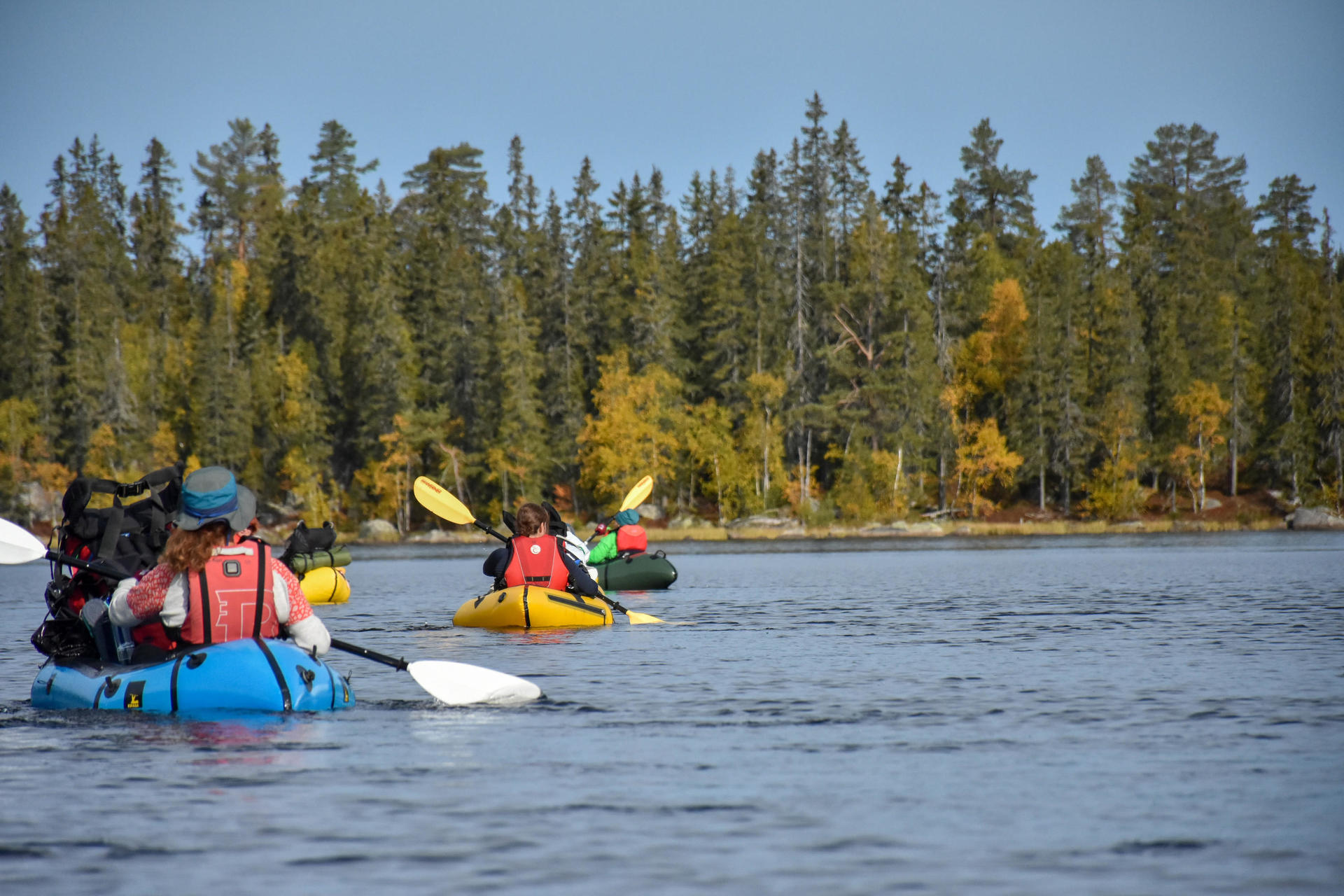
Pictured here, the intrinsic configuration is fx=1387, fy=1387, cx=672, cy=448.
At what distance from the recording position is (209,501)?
26.0 ft

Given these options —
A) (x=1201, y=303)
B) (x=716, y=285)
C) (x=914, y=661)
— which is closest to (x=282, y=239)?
(x=716, y=285)

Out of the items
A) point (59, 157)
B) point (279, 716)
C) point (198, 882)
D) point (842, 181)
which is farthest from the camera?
point (59, 157)

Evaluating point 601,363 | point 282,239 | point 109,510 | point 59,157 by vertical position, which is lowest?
point 109,510

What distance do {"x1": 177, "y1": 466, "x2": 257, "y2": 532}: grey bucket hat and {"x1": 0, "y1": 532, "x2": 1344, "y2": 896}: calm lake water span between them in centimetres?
129

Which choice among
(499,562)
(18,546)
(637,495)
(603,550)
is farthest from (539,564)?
(637,495)

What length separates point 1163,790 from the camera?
6539 mm

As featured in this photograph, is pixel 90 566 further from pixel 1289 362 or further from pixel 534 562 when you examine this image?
pixel 1289 362

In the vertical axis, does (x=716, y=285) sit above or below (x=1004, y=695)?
above

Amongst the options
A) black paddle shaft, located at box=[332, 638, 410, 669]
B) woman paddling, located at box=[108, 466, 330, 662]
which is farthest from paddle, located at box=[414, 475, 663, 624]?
woman paddling, located at box=[108, 466, 330, 662]

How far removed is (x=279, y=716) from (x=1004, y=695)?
501 centimetres

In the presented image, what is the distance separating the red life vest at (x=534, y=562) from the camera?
15.8 m

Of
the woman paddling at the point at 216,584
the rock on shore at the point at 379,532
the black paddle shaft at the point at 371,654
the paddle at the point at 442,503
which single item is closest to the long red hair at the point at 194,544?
the woman paddling at the point at 216,584

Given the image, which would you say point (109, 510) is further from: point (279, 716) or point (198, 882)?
point (198, 882)

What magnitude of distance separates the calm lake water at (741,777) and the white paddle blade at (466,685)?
8.3 inches
